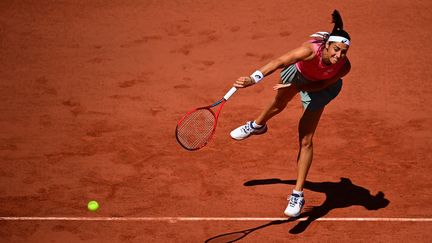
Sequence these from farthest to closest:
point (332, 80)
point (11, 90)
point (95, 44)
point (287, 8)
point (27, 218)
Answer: point (287, 8)
point (95, 44)
point (11, 90)
point (27, 218)
point (332, 80)

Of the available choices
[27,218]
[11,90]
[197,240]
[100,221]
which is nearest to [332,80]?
[197,240]

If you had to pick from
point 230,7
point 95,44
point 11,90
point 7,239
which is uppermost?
point 230,7

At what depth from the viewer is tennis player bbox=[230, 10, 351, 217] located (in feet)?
24.7

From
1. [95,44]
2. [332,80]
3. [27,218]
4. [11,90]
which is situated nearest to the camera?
[332,80]

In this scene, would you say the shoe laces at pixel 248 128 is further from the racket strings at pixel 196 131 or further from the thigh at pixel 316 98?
the thigh at pixel 316 98

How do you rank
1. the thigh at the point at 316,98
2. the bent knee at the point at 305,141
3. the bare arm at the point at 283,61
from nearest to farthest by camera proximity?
the bare arm at the point at 283,61 → the thigh at the point at 316,98 → the bent knee at the point at 305,141

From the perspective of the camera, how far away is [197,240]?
816cm

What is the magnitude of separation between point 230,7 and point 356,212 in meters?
6.20

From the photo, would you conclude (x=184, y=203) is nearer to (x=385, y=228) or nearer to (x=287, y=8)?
(x=385, y=228)

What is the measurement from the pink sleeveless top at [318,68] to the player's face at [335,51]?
116mm

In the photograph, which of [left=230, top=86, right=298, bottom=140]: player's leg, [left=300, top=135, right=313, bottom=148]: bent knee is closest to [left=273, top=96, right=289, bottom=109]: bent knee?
[left=230, top=86, right=298, bottom=140]: player's leg

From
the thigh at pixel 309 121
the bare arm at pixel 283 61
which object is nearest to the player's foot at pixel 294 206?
the thigh at pixel 309 121

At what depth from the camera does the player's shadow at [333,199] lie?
8.51 m

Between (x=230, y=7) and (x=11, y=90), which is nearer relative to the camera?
(x=11, y=90)
